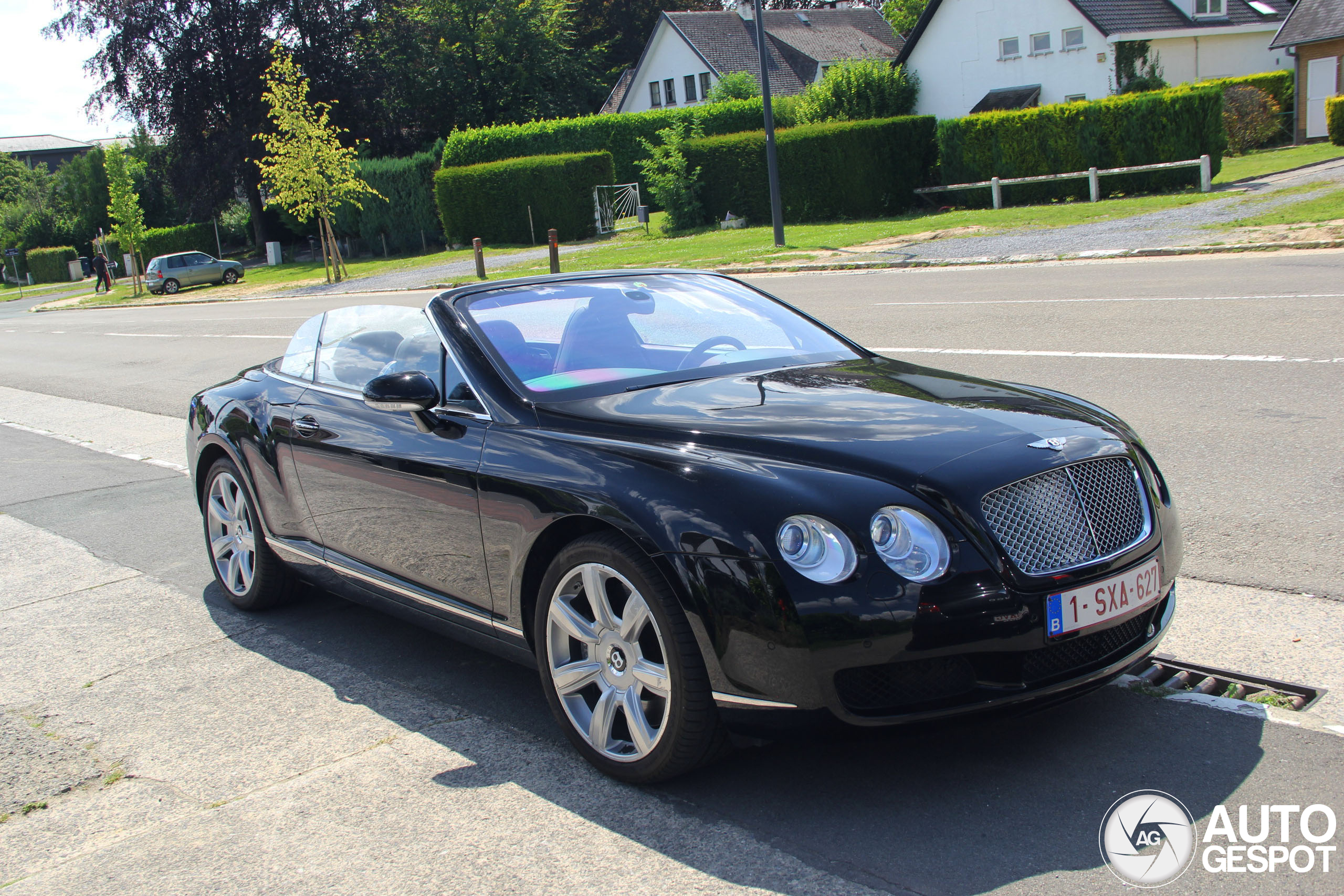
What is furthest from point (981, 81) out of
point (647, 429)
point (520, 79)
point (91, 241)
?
point (91, 241)

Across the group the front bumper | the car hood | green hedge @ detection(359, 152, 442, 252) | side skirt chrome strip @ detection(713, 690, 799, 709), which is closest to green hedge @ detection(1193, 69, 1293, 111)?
green hedge @ detection(359, 152, 442, 252)

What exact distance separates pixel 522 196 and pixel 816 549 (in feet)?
126

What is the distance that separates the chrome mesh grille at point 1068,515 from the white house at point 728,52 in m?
56.8

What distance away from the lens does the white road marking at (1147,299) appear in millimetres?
11422

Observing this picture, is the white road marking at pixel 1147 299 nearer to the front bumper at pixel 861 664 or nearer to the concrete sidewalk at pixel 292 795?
the front bumper at pixel 861 664

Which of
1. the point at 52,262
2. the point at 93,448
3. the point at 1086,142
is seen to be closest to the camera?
the point at 93,448

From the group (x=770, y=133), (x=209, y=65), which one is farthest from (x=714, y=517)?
(x=209, y=65)

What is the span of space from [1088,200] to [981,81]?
56.0ft

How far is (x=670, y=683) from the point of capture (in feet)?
9.83

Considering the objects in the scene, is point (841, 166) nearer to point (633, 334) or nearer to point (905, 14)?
point (633, 334)

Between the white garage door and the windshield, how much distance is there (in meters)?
39.6

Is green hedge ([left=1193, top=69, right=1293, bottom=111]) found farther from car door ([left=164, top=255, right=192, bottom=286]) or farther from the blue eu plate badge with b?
the blue eu plate badge with b

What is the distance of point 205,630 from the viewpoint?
4.94m

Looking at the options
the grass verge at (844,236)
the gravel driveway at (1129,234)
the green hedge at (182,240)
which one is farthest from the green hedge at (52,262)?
the gravel driveway at (1129,234)
